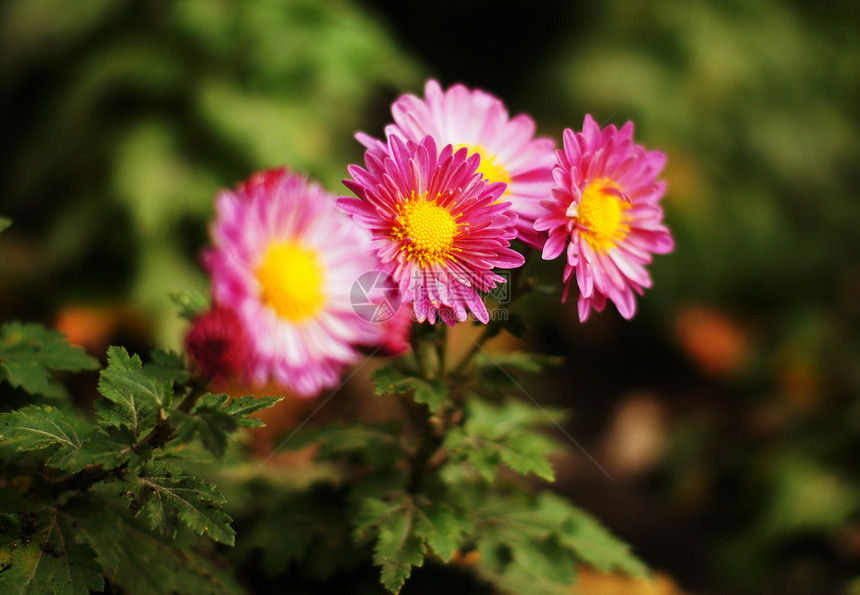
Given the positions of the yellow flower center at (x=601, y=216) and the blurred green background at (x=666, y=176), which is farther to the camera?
the blurred green background at (x=666, y=176)

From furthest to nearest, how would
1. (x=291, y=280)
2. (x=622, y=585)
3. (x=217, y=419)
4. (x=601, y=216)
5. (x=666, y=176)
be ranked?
(x=666, y=176) < (x=622, y=585) < (x=291, y=280) < (x=601, y=216) < (x=217, y=419)

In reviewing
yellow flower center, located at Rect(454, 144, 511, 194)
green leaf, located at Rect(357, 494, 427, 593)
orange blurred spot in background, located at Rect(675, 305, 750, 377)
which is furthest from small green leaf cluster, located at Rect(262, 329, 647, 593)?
orange blurred spot in background, located at Rect(675, 305, 750, 377)

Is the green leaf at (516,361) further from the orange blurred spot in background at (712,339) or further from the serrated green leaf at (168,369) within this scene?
the orange blurred spot in background at (712,339)

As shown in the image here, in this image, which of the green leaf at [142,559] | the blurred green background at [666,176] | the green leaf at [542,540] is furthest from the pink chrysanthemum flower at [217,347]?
the blurred green background at [666,176]

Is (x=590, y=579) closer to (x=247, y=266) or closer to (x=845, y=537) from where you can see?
(x=845, y=537)

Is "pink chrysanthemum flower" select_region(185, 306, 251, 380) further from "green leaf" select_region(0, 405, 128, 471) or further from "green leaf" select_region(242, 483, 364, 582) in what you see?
"green leaf" select_region(242, 483, 364, 582)

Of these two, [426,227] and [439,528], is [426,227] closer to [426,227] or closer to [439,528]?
[426,227]

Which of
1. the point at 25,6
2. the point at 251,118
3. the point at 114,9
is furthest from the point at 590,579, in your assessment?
the point at 25,6

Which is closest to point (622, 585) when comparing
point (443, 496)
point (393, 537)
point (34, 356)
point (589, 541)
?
point (589, 541)
